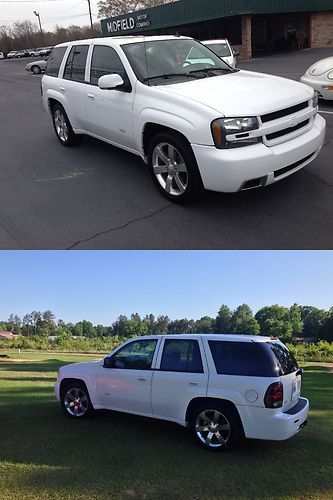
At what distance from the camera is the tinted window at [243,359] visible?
15.0 feet

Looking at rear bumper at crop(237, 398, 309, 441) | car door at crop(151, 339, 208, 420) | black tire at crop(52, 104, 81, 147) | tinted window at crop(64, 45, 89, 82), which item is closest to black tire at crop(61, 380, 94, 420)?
car door at crop(151, 339, 208, 420)

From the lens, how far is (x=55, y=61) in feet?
29.1

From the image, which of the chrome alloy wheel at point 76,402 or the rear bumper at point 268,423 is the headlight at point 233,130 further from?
the chrome alloy wheel at point 76,402

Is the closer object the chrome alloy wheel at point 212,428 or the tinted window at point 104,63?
the chrome alloy wheel at point 212,428

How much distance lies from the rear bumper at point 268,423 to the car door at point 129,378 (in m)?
1.18

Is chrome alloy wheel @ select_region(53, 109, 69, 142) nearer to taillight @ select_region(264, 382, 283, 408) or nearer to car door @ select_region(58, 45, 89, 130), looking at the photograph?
car door @ select_region(58, 45, 89, 130)

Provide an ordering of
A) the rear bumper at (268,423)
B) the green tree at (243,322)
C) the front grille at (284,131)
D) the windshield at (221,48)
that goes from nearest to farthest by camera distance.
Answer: the rear bumper at (268,423) → the front grille at (284,131) → the windshield at (221,48) → the green tree at (243,322)

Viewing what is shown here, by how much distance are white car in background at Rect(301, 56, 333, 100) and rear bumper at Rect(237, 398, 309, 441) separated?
8.95 meters

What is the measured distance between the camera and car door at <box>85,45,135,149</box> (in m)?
6.43

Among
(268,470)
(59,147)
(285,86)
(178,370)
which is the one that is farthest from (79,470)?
(59,147)

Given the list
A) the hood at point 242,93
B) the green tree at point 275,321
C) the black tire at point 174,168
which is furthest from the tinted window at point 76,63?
the green tree at point 275,321

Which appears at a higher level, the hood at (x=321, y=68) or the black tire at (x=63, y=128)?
the hood at (x=321, y=68)

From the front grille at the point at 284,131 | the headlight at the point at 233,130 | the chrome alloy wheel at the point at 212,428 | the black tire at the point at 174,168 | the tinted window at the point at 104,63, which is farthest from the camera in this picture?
the tinted window at the point at 104,63

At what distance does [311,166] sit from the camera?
7211mm
